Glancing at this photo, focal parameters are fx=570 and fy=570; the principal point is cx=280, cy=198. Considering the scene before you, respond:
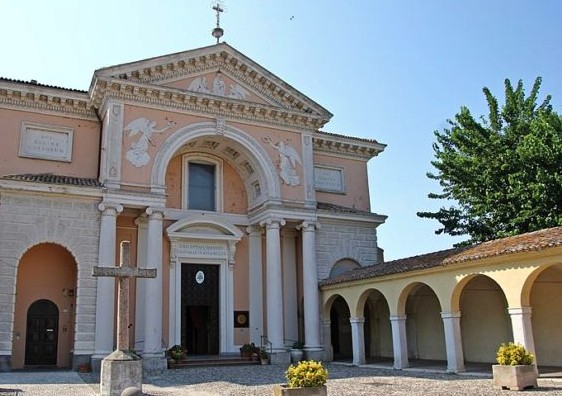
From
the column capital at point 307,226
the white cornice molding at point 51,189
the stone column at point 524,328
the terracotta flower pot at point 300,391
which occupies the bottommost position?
the terracotta flower pot at point 300,391

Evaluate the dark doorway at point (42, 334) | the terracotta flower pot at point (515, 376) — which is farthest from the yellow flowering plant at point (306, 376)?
the dark doorway at point (42, 334)

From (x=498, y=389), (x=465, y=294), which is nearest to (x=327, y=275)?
(x=465, y=294)

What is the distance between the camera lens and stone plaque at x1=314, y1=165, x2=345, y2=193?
23156mm

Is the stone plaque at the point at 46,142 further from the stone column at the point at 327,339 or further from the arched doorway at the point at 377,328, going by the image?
the arched doorway at the point at 377,328

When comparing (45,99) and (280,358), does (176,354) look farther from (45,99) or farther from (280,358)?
(45,99)

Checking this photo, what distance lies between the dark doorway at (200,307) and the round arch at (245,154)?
3.30 metres

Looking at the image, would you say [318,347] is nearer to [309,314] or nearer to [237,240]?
[309,314]

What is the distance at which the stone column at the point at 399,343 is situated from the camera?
16.6 meters

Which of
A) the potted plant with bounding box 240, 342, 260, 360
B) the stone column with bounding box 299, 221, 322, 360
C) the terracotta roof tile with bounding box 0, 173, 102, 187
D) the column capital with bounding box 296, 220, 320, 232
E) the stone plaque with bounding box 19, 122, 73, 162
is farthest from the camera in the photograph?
the column capital with bounding box 296, 220, 320, 232

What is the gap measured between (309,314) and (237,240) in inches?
147

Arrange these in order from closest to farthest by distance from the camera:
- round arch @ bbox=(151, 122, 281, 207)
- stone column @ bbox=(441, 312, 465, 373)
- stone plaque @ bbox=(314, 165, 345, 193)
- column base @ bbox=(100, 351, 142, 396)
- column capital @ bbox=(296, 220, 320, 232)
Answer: column base @ bbox=(100, 351, 142, 396)
stone column @ bbox=(441, 312, 465, 373)
round arch @ bbox=(151, 122, 281, 207)
column capital @ bbox=(296, 220, 320, 232)
stone plaque @ bbox=(314, 165, 345, 193)

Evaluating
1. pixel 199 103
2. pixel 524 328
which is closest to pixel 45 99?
pixel 199 103

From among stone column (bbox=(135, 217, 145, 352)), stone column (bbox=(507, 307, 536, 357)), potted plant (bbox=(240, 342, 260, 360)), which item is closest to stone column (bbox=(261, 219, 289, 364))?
potted plant (bbox=(240, 342, 260, 360))

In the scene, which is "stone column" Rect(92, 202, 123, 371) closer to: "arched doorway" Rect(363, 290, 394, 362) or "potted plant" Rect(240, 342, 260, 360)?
"potted plant" Rect(240, 342, 260, 360)
